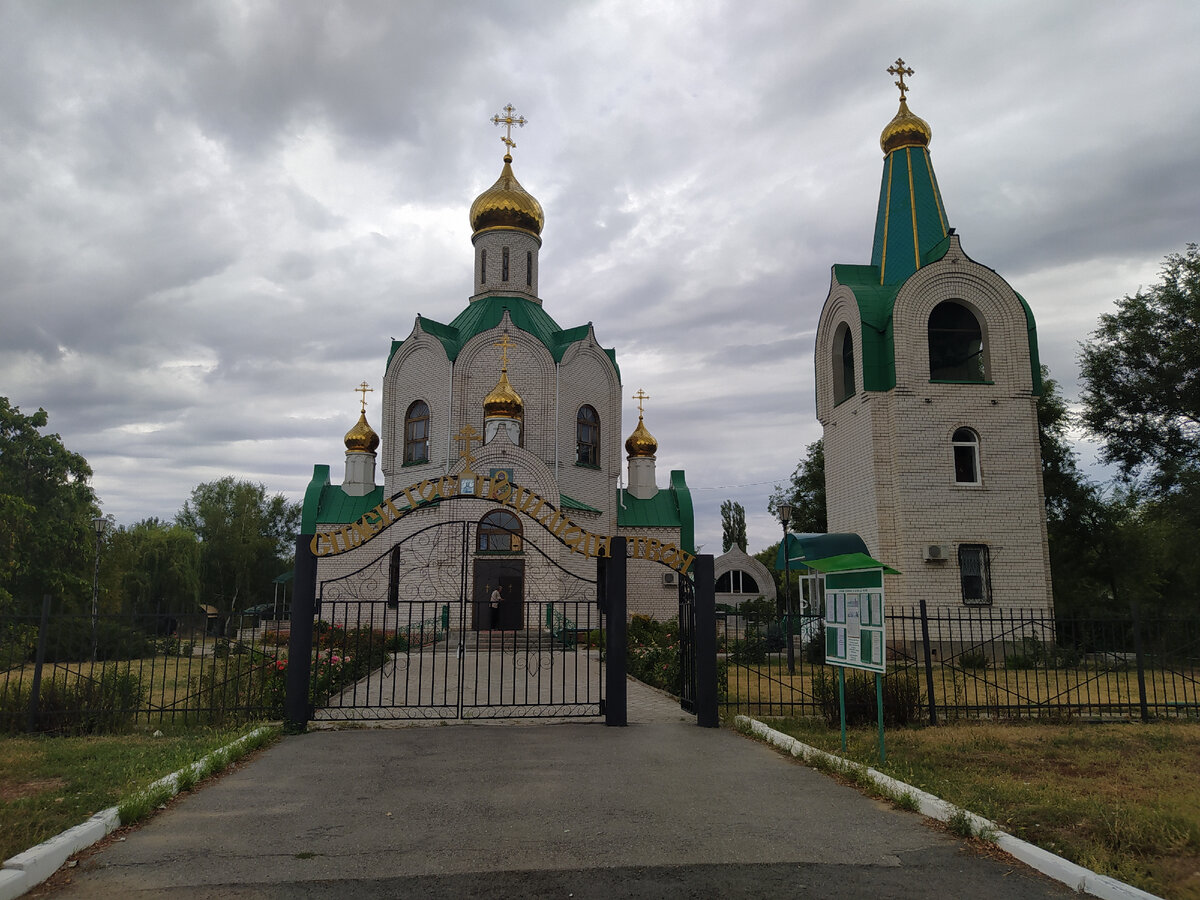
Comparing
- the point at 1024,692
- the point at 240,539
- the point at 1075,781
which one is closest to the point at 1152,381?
the point at 1024,692

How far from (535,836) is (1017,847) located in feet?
9.12

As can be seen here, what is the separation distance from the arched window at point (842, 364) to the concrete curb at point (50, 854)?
17922 millimetres

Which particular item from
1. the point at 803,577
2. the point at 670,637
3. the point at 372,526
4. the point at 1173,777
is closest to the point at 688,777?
the point at 1173,777

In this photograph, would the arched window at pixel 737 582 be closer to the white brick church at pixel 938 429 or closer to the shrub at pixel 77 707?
the white brick church at pixel 938 429

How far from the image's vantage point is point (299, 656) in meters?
9.05

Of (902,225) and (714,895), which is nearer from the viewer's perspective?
(714,895)

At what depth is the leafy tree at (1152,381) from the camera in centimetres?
2091

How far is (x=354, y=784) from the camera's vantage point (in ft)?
21.3

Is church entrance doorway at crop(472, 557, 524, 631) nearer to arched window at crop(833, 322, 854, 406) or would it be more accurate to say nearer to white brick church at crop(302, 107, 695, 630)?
white brick church at crop(302, 107, 695, 630)

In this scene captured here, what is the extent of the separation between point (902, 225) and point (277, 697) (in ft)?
57.0

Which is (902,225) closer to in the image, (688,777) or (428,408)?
(428,408)

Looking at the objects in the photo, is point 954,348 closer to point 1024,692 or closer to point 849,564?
point 1024,692

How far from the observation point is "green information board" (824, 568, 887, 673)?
7.23 m

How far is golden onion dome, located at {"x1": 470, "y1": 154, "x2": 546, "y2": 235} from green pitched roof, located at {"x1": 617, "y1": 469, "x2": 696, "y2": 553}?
372 inches
